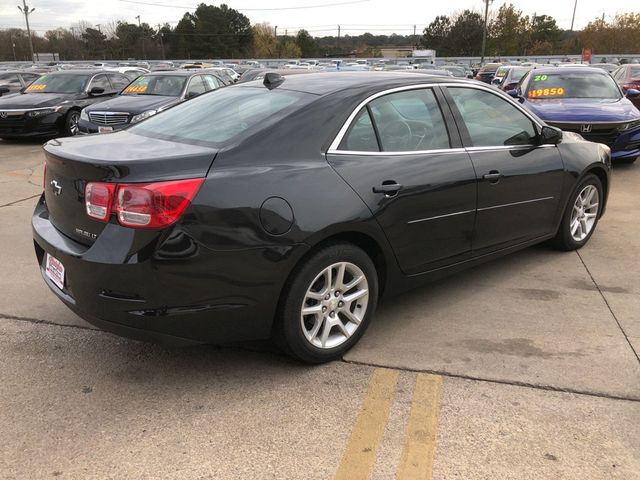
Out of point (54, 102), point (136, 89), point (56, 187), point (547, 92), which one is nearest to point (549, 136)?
point (56, 187)

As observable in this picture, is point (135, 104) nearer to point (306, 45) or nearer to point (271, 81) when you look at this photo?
point (271, 81)

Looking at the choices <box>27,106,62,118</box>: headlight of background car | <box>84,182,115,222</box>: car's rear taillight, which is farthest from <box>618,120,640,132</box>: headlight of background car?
<box>27,106,62,118</box>: headlight of background car

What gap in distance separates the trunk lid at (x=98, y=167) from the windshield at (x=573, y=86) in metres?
8.35

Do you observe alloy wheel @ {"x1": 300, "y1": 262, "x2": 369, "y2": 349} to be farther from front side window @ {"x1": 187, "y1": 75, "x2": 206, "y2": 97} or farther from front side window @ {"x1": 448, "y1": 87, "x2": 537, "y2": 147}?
front side window @ {"x1": 187, "y1": 75, "x2": 206, "y2": 97}

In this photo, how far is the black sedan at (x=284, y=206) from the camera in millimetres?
2633

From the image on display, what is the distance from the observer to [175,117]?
12.3 feet

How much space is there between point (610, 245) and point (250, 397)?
4090 mm

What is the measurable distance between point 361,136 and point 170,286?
143cm

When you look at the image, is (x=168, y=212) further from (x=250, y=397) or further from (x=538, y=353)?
(x=538, y=353)

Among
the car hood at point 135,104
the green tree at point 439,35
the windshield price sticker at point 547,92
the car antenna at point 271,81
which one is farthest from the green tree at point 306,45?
the car antenna at point 271,81

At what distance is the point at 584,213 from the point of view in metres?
5.20

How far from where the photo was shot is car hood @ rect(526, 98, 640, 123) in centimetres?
830

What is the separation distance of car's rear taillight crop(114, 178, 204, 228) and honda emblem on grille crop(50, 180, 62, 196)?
2.03 ft

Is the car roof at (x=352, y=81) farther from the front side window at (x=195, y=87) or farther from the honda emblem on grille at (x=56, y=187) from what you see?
the front side window at (x=195, y=87)
